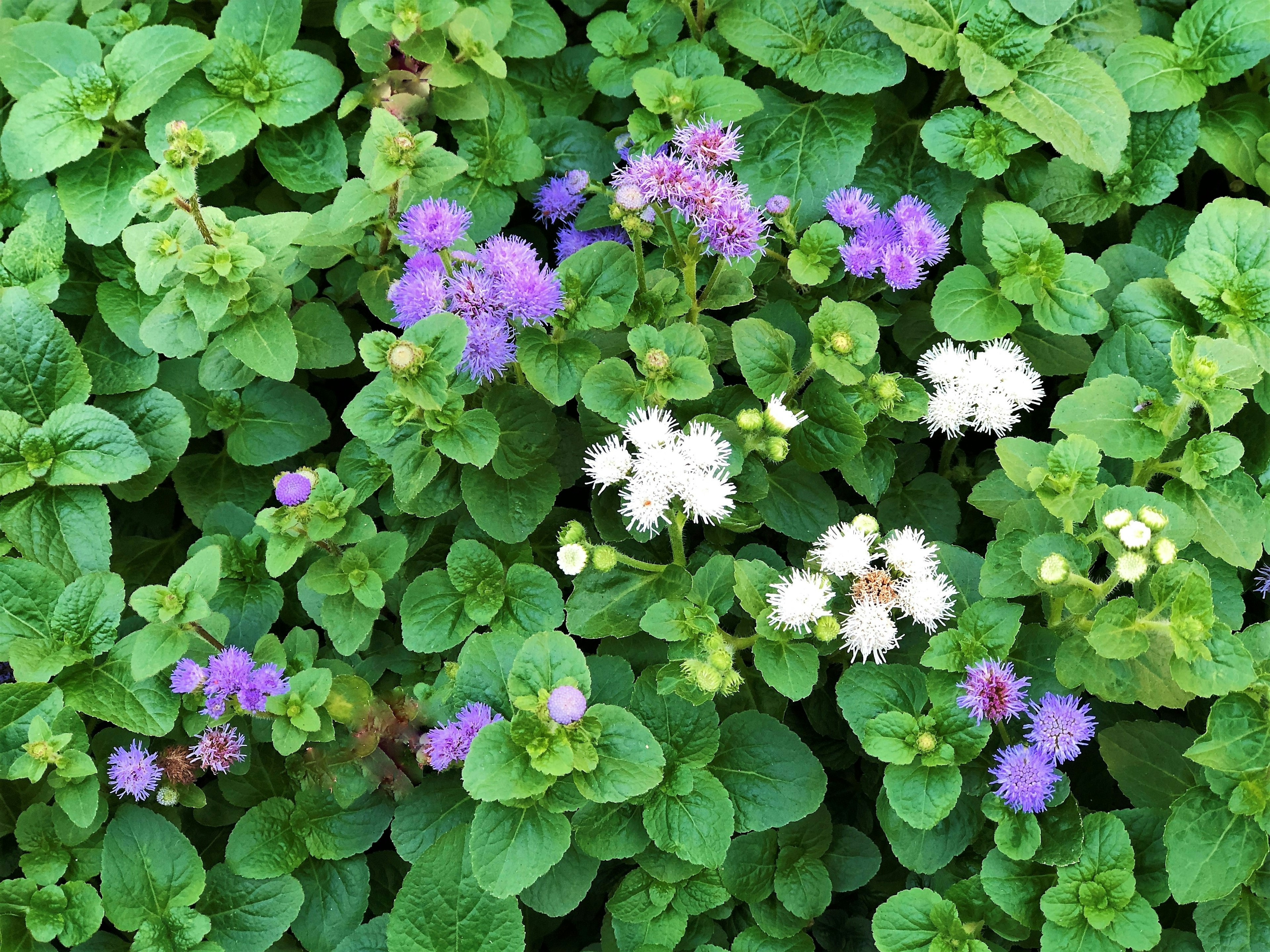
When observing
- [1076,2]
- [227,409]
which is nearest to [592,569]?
[227,409]

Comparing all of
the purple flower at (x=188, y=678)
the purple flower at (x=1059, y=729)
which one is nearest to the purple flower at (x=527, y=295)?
the purple flower at (x=188, y=678)

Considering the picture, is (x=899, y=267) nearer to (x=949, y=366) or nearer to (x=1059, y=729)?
(x=949, y=366)

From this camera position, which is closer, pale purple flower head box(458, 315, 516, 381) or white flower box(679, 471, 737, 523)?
white flower box(679, 471, 737, 523)

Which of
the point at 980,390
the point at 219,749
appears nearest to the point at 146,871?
the point at 219,749

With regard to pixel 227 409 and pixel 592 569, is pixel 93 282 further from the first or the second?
pixel 592 569

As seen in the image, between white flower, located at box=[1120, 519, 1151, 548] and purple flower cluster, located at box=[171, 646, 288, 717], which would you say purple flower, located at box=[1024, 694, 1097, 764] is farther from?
purple flower cluster, located at box=[171, 646, 288, 717]

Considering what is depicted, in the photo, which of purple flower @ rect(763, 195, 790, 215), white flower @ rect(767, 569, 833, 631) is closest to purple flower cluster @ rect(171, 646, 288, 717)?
white flower @ rect(767, 569, 833, 631)
